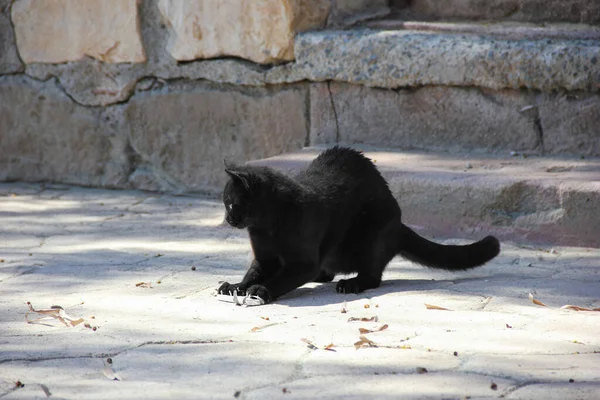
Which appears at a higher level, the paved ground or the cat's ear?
the cat's ear

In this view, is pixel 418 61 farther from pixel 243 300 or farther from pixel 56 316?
pixel 56 316

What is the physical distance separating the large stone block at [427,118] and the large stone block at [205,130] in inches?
7.8

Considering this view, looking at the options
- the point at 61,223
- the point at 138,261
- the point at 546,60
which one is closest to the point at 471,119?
the point at 546,60

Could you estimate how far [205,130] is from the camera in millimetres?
5578

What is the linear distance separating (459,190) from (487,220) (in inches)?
7.4

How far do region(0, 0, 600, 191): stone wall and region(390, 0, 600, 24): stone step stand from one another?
15 centimetres

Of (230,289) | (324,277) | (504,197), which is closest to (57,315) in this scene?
(230,289)

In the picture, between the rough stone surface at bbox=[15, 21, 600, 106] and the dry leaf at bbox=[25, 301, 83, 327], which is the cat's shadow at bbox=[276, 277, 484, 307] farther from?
the rough stone surface at bbox=[15, 21, 600, 106]

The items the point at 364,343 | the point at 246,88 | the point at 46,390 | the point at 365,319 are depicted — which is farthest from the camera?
the point at 246,88

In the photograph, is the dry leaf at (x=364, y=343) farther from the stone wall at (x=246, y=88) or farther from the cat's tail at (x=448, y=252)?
the stone wall at (x=246, y=88)

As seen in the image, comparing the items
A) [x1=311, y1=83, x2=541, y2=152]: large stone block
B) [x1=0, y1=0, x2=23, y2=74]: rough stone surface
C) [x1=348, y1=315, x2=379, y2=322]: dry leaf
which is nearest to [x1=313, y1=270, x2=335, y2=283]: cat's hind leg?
[x1=348, y1=315, x2=379, y2=322]: dry leaf

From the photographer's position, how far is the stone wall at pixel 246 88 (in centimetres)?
466

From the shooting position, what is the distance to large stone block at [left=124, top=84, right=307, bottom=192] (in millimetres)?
5336

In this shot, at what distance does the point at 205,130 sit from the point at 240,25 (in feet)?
2.24
